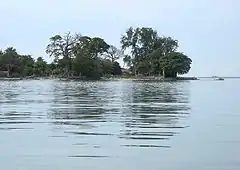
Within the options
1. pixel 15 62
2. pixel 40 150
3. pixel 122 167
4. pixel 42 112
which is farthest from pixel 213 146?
pixel 15 62

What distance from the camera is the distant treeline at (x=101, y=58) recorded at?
465 ft

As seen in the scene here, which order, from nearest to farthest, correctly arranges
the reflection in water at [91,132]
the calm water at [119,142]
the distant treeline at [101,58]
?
the calm water at [119,142] → the reflection in water at [91,132] → the distant treeline at [101,58]

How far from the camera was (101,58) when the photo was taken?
156375 millimetres

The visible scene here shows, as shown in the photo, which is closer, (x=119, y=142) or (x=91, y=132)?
(x=119, y=142)

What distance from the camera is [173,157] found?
1181cm

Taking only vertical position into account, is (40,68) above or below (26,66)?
below

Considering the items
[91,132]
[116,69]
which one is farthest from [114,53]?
[91,132]

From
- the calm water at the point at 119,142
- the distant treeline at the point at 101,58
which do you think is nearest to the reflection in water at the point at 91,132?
the calm water at the point at 119,142

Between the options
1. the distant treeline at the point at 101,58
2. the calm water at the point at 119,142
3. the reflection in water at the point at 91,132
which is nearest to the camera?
the calm water at the point at 119,142

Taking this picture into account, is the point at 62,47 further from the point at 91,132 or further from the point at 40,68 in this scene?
the point at 91,132

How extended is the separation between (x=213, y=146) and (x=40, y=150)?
4.49 metres

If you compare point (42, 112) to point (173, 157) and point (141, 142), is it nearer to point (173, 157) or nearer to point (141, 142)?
point (141, 142)

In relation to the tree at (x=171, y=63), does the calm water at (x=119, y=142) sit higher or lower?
lower

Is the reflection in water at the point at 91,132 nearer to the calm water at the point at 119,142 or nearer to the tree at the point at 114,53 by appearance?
the calm water at the point at 119,142
